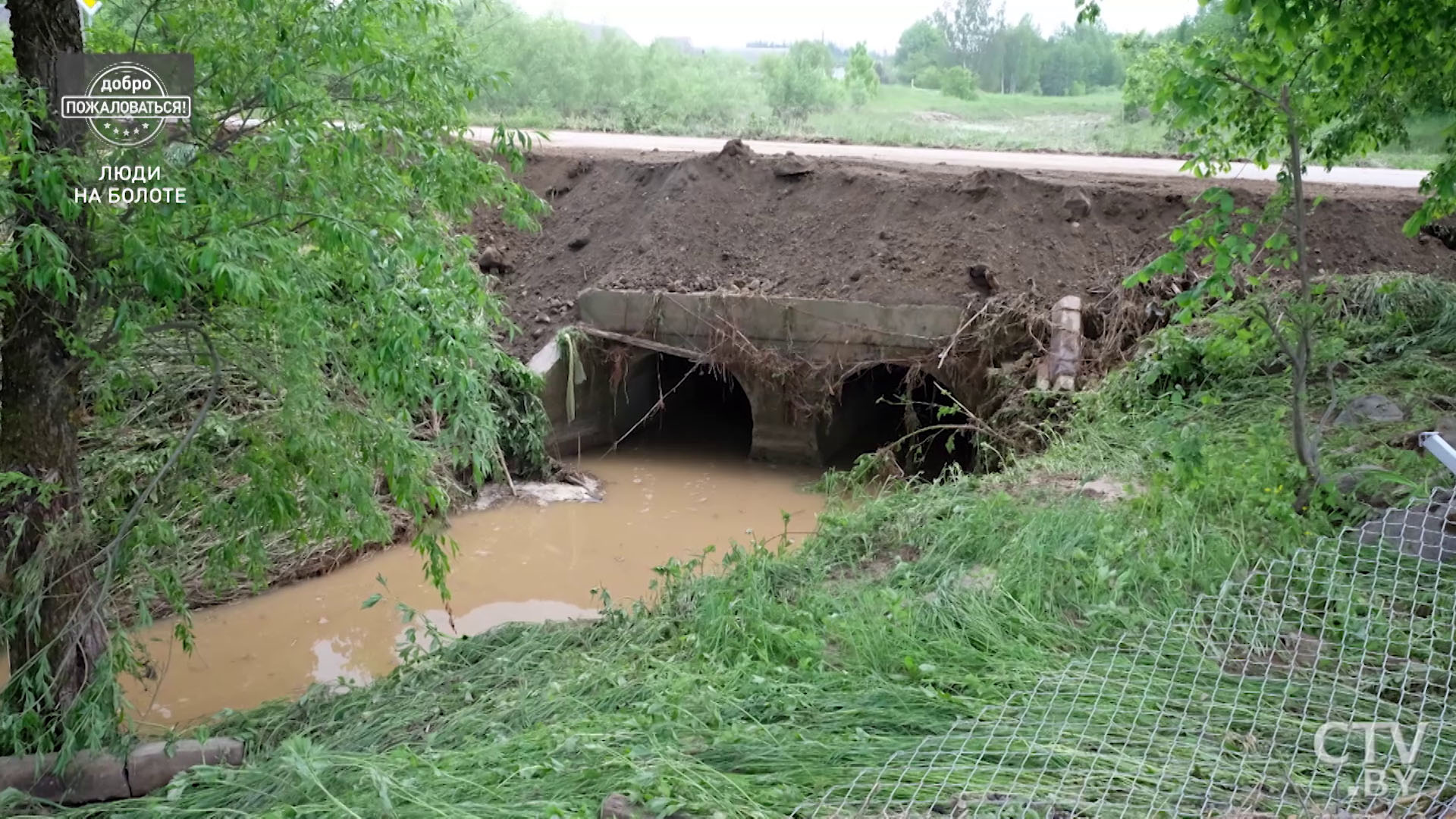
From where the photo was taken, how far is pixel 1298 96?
19.7 ft

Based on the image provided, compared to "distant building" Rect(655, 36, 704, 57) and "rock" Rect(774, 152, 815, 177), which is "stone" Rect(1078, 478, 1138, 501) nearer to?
"rock" Rect(774, 152, 815, 177)

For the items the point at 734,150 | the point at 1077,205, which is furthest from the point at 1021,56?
the point at 1077,205

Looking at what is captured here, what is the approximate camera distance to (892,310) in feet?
36.4

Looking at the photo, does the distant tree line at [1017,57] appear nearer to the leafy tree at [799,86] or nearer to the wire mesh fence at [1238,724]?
the leafy tree at [799,86]

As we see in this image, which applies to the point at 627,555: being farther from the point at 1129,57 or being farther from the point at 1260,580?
the point at 1129,57

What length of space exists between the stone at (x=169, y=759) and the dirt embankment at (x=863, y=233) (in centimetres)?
702

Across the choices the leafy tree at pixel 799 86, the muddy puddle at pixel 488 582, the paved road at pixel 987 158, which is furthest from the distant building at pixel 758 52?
the muddy puddle at pixel 488 582

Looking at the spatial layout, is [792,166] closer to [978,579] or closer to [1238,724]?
[978,579]

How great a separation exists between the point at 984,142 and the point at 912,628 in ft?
54.7

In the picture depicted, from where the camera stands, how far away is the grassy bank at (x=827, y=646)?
3.98 m

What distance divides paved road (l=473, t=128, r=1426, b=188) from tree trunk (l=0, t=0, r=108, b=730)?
25.5 feet

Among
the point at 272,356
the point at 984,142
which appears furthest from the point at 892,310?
the point at 984,142

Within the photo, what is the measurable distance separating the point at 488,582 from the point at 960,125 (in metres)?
19.3

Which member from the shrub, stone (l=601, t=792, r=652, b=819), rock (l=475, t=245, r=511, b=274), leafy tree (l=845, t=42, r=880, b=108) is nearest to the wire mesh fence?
stone (l=601, t=792, r=652, b=819)
